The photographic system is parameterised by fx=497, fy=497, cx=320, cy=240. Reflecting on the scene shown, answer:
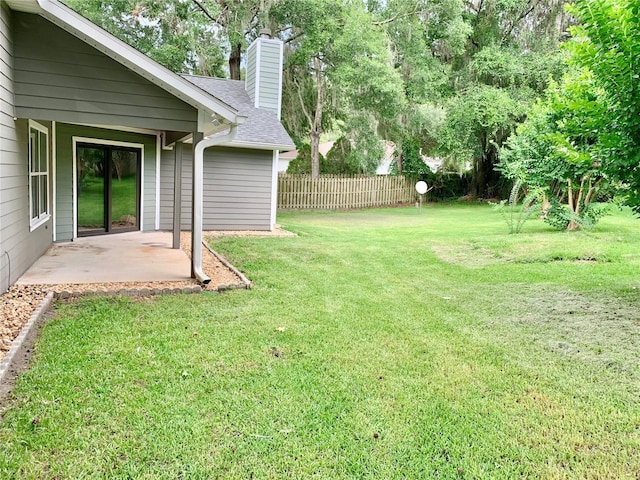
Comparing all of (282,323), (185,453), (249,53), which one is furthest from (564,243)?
(249,53)

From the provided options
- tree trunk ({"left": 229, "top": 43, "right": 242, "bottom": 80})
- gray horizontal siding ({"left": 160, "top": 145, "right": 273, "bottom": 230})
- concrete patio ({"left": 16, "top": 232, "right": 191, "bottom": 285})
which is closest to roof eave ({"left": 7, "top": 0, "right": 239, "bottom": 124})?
concrete patio ({"left": 16, "top": 232, "right": 191, "bottom": 285})

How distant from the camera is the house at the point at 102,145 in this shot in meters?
4.95

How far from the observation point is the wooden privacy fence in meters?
18.0

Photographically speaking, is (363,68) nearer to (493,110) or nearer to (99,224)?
(493,110)

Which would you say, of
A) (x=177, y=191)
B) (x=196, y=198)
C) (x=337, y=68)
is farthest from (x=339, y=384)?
(x=337, y=68)

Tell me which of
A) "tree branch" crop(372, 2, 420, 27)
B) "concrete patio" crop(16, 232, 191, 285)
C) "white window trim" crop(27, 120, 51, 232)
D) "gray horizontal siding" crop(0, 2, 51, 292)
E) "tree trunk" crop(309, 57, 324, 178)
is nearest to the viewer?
"gray horizontal siding" crop(0, 2, 51, 292)

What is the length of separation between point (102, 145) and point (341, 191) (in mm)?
10962

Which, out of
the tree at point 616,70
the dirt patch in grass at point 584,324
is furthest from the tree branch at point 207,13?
the dirt patch in grass at point 584,324

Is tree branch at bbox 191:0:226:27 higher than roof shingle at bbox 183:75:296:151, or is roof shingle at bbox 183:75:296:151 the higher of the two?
tree branch at bbox 191:0:226:27

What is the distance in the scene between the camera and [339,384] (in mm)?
3260

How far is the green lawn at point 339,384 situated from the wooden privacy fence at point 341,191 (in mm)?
11976

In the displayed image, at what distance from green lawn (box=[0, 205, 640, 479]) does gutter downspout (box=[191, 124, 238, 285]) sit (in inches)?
25.9

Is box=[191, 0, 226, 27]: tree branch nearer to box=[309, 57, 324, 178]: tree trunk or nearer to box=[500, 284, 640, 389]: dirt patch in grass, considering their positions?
box=[309, 57, 324, 178]: tree trunk

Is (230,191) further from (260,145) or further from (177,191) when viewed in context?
(177,191)
